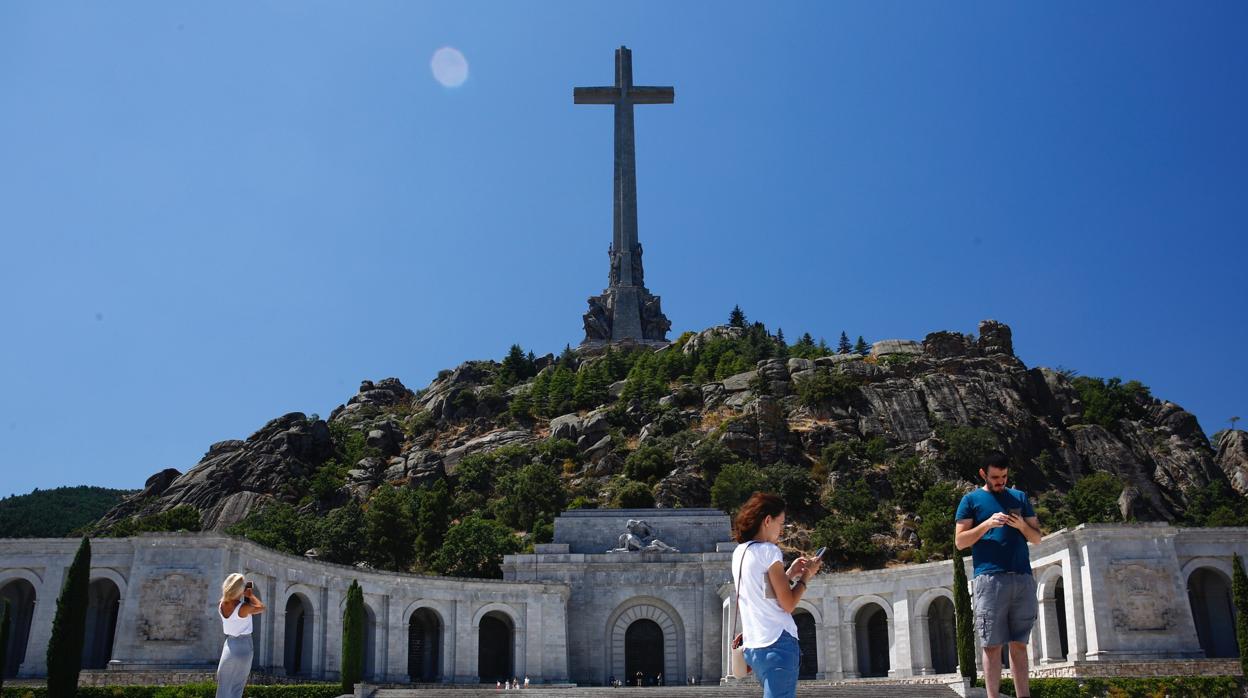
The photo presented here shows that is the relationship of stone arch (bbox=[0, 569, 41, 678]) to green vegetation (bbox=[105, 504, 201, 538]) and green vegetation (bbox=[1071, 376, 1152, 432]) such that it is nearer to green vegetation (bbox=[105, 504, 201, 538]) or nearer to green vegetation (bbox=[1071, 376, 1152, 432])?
green vegetation (bbox=[105, 504, 201, 538])

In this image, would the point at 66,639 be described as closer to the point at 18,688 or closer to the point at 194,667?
the point at 18,688

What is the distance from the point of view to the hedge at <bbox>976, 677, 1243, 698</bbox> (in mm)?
34688

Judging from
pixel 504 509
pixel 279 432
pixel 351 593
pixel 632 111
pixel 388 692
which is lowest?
pixel 388 692

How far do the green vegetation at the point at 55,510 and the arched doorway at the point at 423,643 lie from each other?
3491 centimetres

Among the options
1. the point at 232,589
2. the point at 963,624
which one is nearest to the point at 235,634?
the point at 232,589

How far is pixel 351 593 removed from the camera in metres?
41.5

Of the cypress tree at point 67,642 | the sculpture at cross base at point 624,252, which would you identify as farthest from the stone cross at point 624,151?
the cypress tree at point 67,642

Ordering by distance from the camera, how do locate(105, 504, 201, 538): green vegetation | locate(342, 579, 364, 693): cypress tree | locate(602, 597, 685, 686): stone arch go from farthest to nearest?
locate(105, 504, 201, 538): green vegetation
locate(602, 597, 685, 686): stone arch
locate(342, 579, 364, 693): cypress tree

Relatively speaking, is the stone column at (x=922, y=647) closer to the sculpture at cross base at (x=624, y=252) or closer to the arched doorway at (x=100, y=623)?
the arched doorway at (x=100, y=623)

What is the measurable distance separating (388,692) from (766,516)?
33862mm

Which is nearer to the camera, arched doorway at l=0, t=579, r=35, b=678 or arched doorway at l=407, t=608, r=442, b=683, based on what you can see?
arched doorway at l=0, t=579, r=35, b=678

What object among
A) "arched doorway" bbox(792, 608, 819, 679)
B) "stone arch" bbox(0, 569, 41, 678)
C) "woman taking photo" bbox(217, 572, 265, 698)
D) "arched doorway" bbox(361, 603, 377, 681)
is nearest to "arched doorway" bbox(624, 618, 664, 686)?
"arched doorway" bbox(792, 608, 819, 679)

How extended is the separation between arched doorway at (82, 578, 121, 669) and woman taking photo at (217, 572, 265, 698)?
34568 mm

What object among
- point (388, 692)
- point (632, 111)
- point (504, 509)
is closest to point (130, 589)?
point (388, 692)
